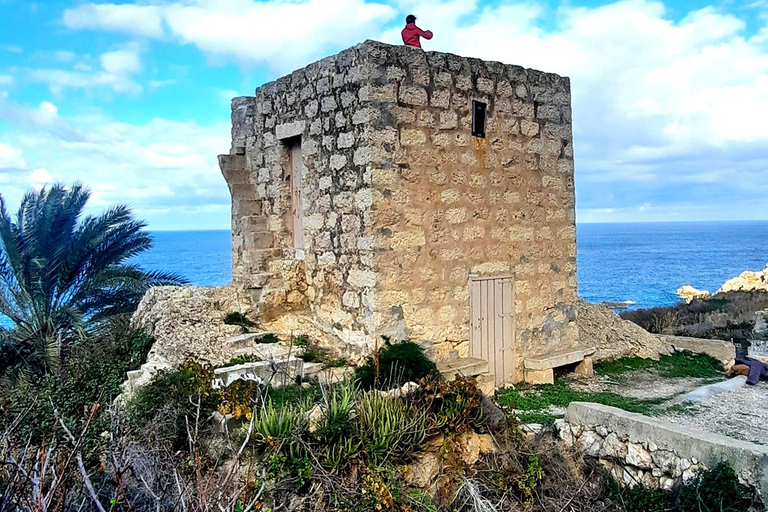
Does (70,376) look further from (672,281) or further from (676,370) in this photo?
(672,281)

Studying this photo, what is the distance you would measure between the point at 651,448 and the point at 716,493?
734 millimetres

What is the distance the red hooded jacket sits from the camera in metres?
7.98

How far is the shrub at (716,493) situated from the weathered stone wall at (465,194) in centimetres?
324

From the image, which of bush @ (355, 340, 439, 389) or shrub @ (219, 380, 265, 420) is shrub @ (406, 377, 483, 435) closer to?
bush @ (355, 340, 439, 389)

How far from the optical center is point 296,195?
888 centimetres

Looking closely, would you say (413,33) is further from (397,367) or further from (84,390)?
(84,390)

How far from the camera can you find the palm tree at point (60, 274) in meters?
11.3

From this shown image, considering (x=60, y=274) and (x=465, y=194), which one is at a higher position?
(x=465, y=194)

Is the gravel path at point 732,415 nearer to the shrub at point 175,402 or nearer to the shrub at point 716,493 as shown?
the shrub at point 716,493

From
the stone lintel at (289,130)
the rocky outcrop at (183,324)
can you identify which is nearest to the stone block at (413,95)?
the stone lintel at (289,130)

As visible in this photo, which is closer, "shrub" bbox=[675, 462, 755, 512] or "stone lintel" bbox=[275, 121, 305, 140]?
"shrub" bbox=[675, 462, 755, 512]

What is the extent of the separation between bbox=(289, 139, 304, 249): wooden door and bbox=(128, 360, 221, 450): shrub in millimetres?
2717

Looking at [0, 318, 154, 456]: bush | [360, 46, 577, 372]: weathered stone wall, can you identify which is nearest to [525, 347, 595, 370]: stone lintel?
[360, 46, 577, 372]: weathered stone wall

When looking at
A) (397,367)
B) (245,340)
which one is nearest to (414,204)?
(397,367)
